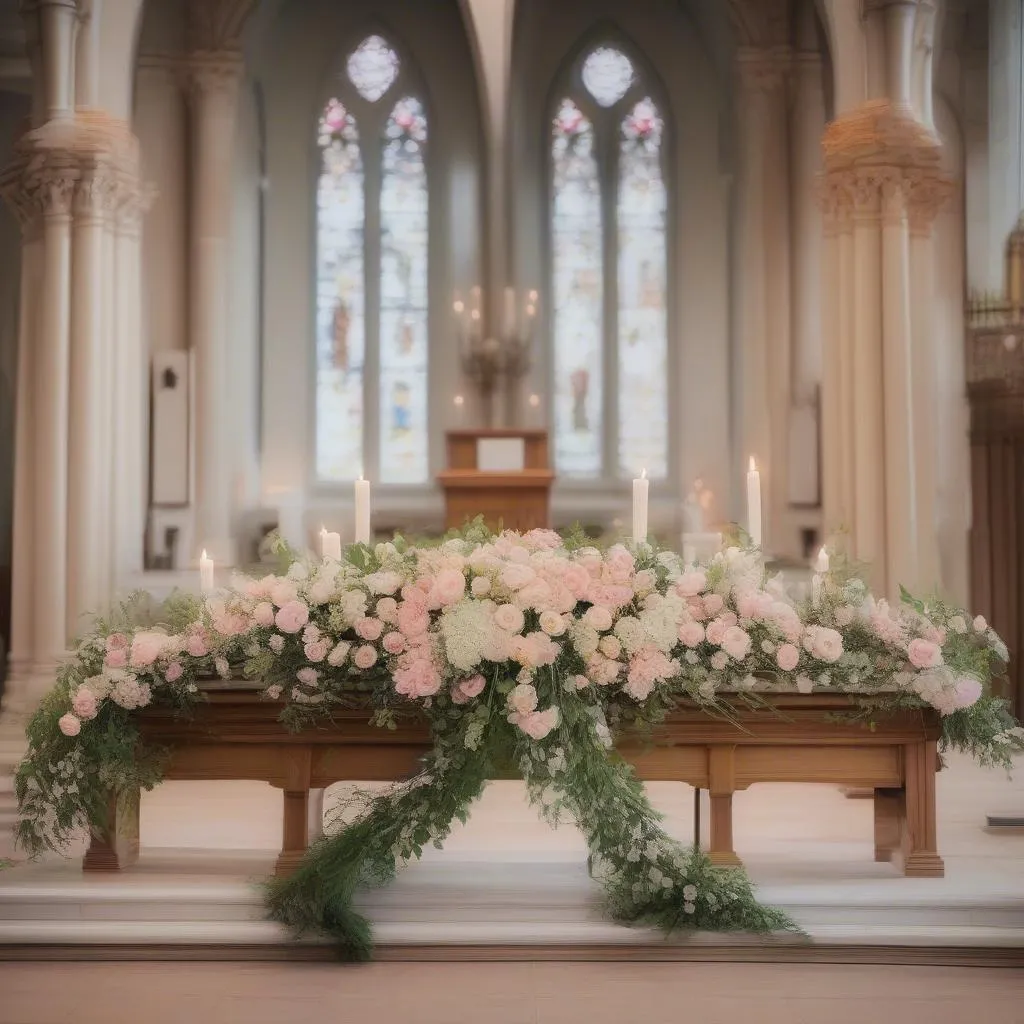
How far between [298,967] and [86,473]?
5773 millimetres

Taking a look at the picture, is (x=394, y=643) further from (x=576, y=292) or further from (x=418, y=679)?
(x=576, y=292)

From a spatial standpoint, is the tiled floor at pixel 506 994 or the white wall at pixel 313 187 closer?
the tiled floor at pixel 506 994

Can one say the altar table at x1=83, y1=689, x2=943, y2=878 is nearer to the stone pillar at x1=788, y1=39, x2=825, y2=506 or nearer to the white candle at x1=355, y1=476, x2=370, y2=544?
the white candle at x1=355, y1=476, x2=370, y2=544

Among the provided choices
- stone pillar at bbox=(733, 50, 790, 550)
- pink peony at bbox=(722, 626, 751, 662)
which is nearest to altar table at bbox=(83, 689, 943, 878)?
pink peony at bbox=(722, 626, 751, 662)

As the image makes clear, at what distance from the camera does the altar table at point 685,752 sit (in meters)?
4.05

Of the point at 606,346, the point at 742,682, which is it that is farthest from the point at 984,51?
the point at 742,682

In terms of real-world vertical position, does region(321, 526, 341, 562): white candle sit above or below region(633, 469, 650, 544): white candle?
below

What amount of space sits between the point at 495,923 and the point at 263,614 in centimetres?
111

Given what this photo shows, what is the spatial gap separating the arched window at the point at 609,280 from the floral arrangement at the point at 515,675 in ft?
31.4

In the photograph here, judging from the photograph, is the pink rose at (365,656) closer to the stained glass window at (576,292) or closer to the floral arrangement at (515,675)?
the floral arrangement at (515,675)

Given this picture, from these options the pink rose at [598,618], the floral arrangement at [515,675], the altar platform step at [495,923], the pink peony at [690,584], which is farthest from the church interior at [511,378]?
the pink rose at [598,618]

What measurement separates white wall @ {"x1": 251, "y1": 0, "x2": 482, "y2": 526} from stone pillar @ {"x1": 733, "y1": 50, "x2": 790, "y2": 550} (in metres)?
2.89

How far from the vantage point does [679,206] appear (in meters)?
13.8

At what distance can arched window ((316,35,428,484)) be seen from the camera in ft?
45.1
